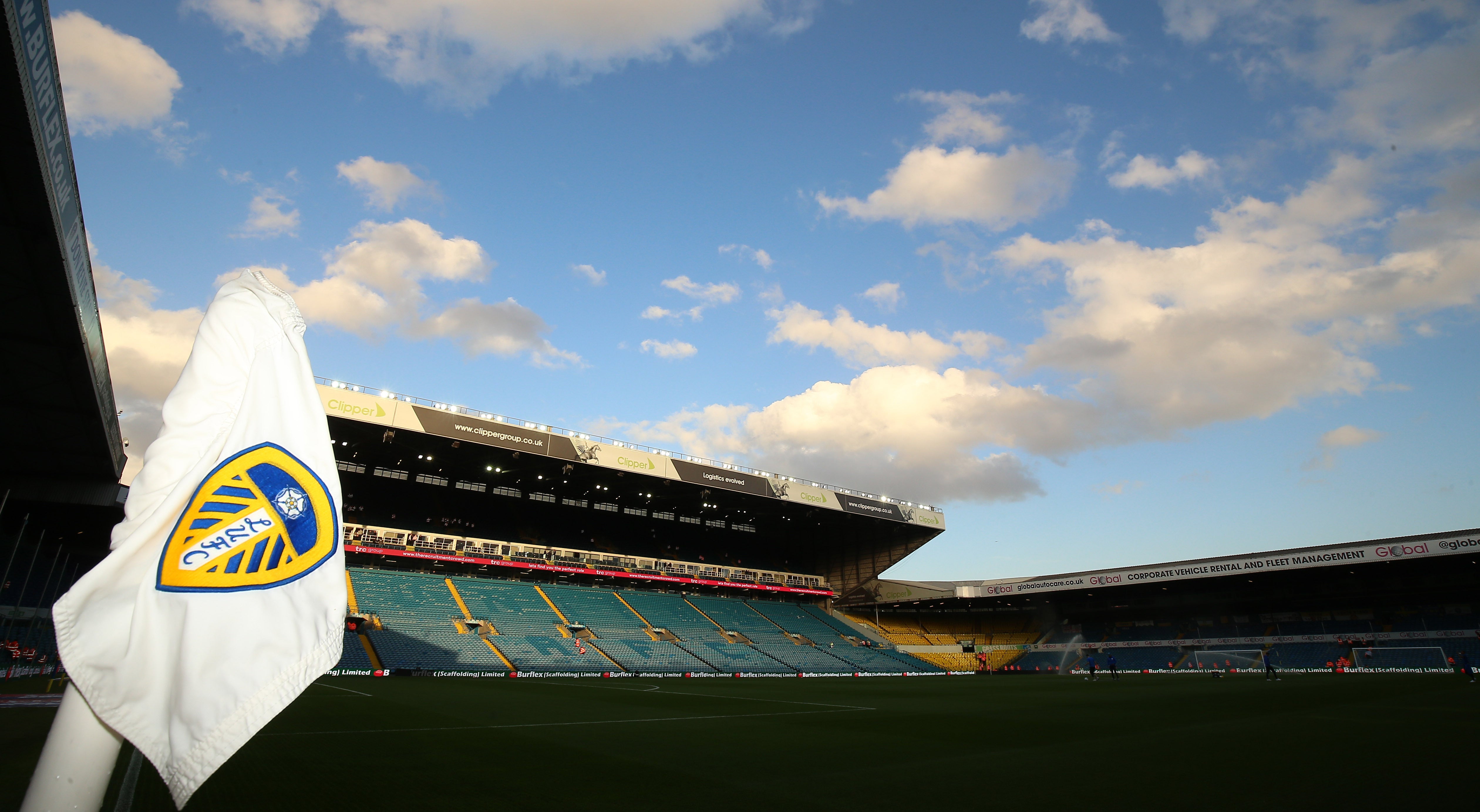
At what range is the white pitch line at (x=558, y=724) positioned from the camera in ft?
33.2

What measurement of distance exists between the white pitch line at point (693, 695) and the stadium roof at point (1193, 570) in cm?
3054

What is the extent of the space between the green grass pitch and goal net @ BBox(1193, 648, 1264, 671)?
25.8 m

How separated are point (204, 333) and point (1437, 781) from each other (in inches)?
412

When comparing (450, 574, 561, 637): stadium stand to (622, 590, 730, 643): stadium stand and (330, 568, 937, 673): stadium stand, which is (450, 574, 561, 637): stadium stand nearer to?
(330, 568, 937, 673): stadium stand

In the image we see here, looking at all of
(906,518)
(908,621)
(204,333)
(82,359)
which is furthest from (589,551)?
(204,333)

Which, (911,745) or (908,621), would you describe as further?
(908,621)

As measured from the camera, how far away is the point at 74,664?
49.7 inches

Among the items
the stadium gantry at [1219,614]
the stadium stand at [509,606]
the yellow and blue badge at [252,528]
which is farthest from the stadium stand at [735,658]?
the yellow and blue badge at [252,528]

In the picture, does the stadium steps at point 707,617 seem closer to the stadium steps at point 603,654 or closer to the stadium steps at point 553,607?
the stadium steps at point 603,654

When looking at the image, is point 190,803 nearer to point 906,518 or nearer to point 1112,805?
point 1112,805

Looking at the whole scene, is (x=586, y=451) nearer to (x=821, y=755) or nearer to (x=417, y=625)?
(x=417, y=625)

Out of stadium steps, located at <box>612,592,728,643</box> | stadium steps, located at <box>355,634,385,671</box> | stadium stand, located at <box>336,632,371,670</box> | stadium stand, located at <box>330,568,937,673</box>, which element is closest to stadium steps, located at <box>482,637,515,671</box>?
stadium stand, located at <box>330,568,937,673</box>

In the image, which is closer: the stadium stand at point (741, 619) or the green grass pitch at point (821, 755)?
the green grass pitch at point (821, 755)

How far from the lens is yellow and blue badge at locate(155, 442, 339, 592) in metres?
1.51
